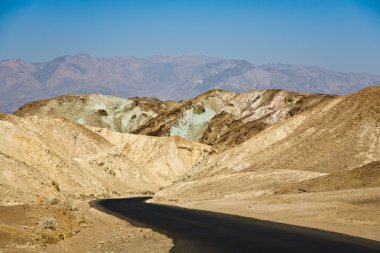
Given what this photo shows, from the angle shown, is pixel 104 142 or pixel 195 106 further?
pixel 195 106

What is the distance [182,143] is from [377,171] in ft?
273

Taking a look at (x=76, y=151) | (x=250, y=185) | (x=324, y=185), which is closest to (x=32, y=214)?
(x=324, y=185)

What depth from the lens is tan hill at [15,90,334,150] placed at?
146875mm

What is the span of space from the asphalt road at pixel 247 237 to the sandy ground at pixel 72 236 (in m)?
1.61

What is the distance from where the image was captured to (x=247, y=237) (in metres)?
33.8

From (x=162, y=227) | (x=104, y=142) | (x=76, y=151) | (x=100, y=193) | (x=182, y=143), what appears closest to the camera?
(x=162, y=227)

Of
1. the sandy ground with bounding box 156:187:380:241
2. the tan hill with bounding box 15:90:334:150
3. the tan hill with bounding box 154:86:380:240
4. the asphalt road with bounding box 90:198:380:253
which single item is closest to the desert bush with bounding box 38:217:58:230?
the asphalt road with bounding box 90:198:380:253

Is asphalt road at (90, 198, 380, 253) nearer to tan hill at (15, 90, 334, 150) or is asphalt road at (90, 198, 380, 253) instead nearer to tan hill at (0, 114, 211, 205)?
tan hill at (0, 114, 211, 205)

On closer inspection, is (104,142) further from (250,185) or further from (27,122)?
(250,185)

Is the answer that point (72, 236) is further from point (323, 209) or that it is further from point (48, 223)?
point (323, 209)

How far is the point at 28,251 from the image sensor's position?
25703 mm

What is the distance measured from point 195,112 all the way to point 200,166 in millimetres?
68065

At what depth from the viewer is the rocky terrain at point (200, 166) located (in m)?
38.5

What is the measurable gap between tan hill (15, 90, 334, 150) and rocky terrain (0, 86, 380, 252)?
17.4 inches
